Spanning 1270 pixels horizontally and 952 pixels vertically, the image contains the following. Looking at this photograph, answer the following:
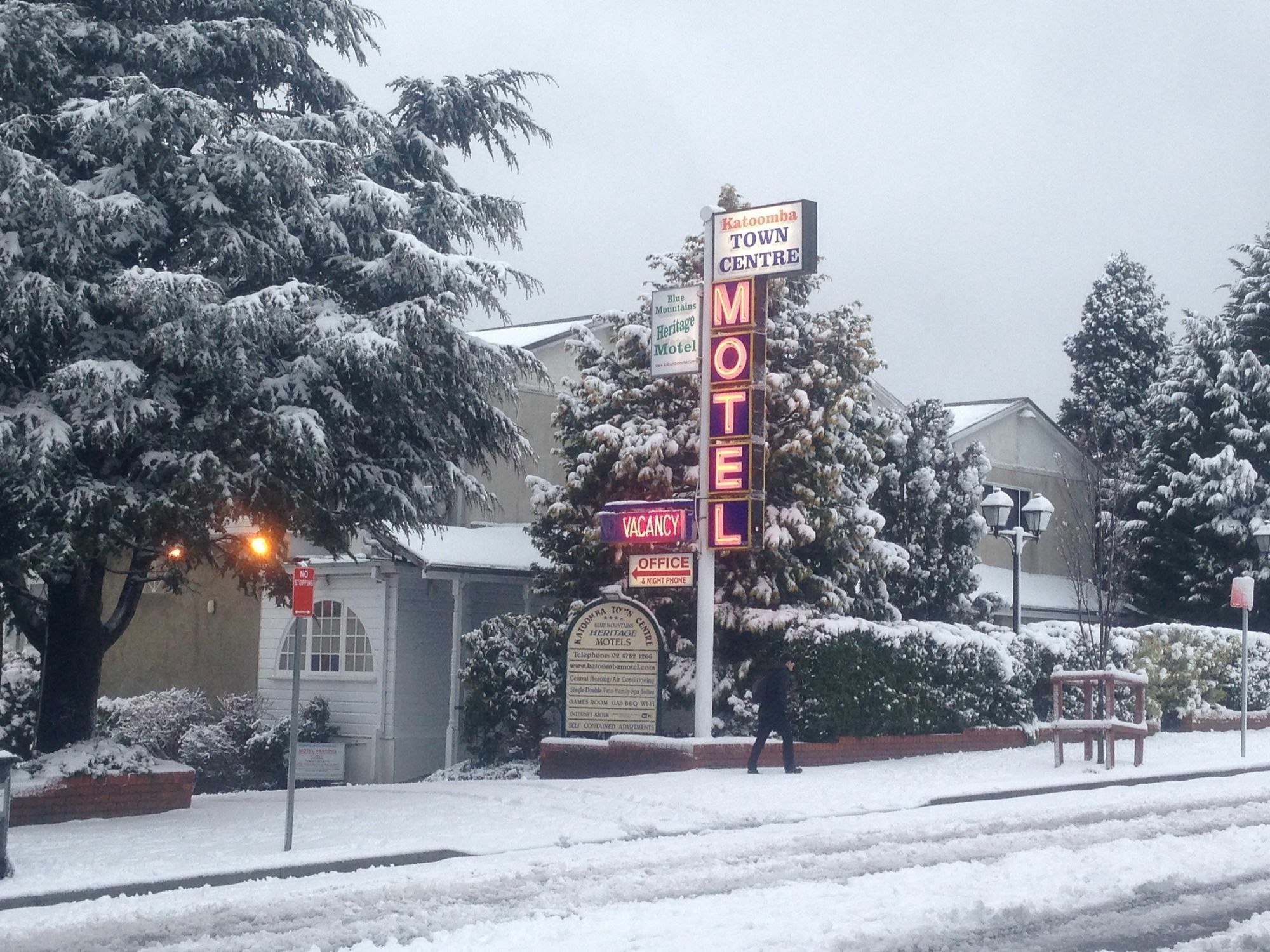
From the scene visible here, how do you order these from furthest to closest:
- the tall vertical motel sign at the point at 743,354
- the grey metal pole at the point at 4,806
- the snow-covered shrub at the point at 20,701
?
the snow-covered shrub at the point at 20,701 < the tall vertical motel sign at the point at 743,354 < the grey metal pole at the point at 4,806

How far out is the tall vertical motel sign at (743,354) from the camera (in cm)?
2003

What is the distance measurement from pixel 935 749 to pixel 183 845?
12.9 metres

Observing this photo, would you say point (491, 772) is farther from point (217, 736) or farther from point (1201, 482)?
point (1201, 482)

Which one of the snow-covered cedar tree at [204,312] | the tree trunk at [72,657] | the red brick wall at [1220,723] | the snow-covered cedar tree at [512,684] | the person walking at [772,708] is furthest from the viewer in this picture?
the red brick wall at [1220,723]

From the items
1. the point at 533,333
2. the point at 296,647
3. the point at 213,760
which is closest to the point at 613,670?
the point at 213,760

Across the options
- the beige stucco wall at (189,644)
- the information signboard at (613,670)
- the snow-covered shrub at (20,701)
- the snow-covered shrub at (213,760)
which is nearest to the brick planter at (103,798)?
the information signboard at (613,670)

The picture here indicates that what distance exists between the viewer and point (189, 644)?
29.2 m

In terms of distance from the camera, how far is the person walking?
62.5ft

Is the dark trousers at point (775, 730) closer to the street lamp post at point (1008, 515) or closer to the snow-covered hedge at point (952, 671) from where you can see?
the snow-covered hedge at point (952, 671)

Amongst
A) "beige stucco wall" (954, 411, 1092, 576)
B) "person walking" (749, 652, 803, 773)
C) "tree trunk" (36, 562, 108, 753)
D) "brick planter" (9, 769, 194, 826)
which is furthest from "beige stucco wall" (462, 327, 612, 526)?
"brick planter" (9, 769, 194, 826)

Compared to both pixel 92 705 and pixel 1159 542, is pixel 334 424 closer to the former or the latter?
pixel 92 705

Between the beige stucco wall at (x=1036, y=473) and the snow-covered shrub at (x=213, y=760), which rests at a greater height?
the beige stucco wall at (x=1036, y=473)

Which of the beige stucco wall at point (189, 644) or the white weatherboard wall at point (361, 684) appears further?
the beige stucco wall at point (189, 644)

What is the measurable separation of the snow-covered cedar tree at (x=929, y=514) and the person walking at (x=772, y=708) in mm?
9464
